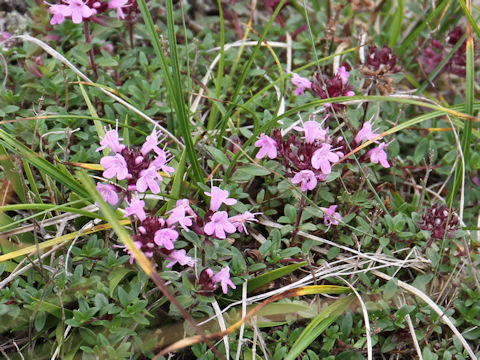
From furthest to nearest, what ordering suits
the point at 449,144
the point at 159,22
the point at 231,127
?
the point at 159,22 → the point at 449,144 → the point at 231,127

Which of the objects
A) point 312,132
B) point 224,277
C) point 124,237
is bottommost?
point 224,277

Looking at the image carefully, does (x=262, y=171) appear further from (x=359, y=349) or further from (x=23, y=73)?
(x=23, y=73)

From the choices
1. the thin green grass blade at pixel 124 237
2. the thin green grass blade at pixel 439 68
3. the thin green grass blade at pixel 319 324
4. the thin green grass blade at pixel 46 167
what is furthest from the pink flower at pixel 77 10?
the thin green grass blade at pixel 439 68

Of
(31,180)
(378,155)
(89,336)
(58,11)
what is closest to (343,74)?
(378,155)

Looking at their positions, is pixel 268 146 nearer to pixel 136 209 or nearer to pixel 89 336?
pixel 136 209

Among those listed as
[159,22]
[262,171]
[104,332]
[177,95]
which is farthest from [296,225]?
[159,22]

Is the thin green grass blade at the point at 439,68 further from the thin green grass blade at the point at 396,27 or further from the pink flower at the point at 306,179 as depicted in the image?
the pink flower at the point at 306,179

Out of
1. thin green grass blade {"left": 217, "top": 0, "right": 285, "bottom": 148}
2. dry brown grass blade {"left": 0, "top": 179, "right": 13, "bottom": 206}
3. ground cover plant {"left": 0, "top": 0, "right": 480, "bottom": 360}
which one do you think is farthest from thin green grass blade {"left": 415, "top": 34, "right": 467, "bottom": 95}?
dry brown grass blade {"left": 0, "top": 179, "right": 13, "bottom": 206}
